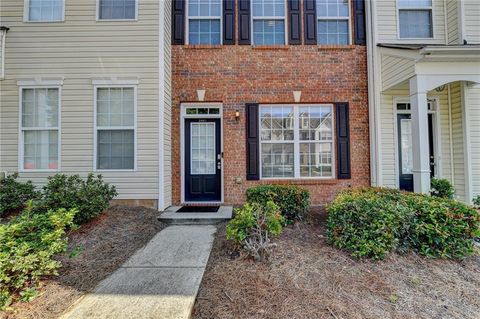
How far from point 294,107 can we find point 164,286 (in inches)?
206

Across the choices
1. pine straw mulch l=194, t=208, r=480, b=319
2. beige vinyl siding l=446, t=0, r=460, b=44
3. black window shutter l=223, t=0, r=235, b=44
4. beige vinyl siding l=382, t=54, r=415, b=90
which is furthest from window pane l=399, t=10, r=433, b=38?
pine straw mulch l=194, t=208, r=480, b=319

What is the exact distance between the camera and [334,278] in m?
2.96

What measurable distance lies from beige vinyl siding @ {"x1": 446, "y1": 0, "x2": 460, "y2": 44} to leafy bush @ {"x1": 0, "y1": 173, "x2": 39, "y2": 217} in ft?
32.6

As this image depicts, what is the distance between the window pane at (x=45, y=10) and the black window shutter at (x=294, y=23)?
17.7ft

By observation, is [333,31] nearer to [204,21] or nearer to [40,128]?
[204,21]

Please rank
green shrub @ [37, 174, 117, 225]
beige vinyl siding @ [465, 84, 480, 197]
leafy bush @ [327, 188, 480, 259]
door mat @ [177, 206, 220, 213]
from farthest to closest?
beige vinyl siding @ [465, 84, 480, 197] → door mat @ [177, 206, 220, 213] → green shrub @ [37, 174, 117, 225] → leafy bush @ [327, 188, 480, 259]

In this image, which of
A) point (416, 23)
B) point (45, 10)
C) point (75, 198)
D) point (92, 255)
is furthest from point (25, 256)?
point (416, 23)

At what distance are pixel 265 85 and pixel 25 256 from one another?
5647 millimetres

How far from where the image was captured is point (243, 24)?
6652 millimetres

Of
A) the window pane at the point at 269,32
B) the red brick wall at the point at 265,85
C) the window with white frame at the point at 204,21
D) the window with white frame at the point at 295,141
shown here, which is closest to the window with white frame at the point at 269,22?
the window pane at the point at 269,32

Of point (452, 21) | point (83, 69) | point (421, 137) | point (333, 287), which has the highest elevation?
point (452, 21)

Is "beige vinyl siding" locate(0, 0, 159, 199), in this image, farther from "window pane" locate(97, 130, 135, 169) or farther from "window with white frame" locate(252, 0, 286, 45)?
"window with white frame" locate(252, 0, 286, 45)

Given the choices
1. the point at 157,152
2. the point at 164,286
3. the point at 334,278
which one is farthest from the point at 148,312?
the point at 157,152

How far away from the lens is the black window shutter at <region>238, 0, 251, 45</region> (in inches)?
262
